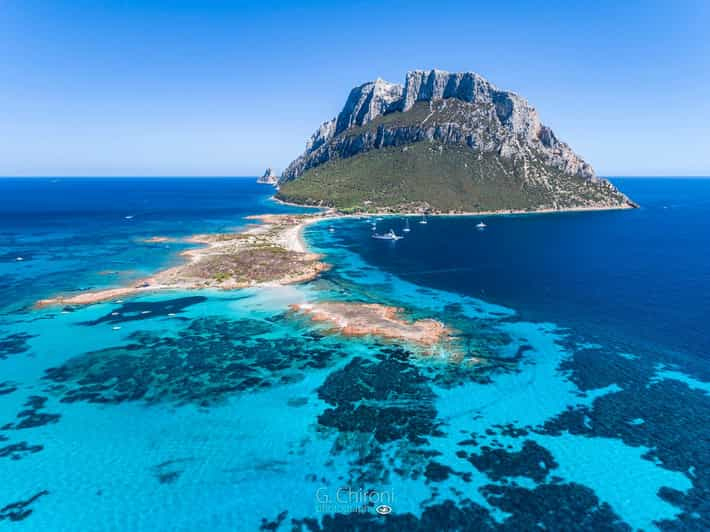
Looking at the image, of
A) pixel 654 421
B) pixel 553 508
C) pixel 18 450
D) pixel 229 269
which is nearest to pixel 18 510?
pixel 18 450

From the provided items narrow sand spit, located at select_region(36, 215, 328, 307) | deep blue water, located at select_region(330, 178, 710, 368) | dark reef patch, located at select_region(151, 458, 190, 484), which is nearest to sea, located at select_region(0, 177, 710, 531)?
dark reef patch, located at select_region(151, 458, 190, 484)

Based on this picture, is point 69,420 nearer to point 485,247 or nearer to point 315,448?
point 315,448

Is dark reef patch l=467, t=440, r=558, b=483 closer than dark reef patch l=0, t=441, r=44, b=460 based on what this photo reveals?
Yes

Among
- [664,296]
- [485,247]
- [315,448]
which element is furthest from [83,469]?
[485,247]

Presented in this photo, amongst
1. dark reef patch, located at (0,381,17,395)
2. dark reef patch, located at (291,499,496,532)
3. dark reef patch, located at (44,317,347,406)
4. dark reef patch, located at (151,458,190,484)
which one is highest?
dark reef patch, located at (44,317,347,406)

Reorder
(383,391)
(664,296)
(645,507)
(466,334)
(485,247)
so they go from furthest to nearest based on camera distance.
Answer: (485,247) → (664,296) → (466,334) → (383,391) → (645,507)

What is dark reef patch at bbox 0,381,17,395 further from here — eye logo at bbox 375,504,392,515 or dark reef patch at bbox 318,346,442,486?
eye logo at bbox 375,504,392,515

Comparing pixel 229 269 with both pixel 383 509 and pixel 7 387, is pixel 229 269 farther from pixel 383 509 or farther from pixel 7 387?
pixel 383 509
